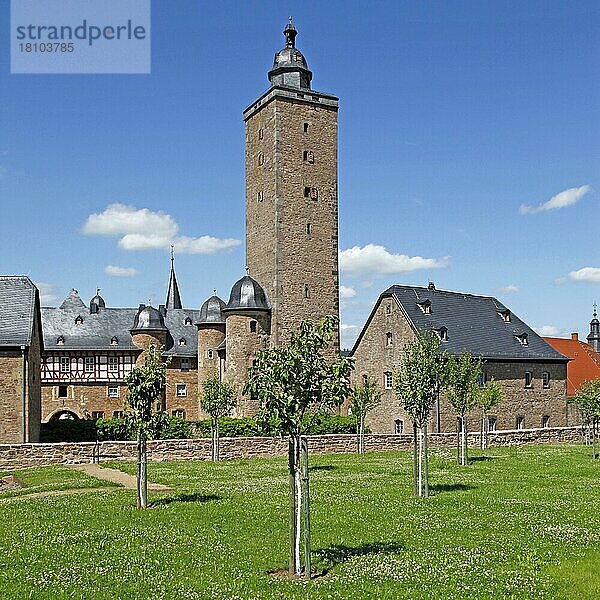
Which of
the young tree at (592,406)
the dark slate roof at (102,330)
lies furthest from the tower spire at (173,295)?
the young tree at (592,406)

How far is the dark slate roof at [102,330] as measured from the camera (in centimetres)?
5694

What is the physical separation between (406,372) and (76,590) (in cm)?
1192

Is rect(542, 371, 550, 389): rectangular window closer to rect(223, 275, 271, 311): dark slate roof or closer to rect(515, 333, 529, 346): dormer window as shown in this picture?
rect(515, 333, 529, 346): dormer window

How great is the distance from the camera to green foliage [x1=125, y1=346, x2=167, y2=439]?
60.4ft

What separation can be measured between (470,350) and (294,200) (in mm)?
13712

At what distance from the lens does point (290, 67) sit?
154ft

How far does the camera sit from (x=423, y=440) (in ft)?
61.3

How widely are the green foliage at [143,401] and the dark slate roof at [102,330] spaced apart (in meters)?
38.5

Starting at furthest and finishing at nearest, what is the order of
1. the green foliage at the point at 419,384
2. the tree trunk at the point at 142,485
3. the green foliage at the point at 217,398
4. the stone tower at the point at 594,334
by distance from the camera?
1. the stone tower at the point at 594,334
2. the green foliage at the point at 217,398
3. the green foliage at the point at 419,384
4. the tree trunk at the point at 142,485

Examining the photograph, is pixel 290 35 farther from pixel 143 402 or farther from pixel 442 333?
pixel 143 402

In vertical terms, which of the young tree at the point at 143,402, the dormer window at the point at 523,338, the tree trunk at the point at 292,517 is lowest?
the tree trunk at the point at 292,517

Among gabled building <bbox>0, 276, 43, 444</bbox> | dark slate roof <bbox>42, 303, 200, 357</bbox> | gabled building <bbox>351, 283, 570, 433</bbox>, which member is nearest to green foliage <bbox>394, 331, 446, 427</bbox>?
gabled building <bbox>0, 276, 43, 444</bbox>

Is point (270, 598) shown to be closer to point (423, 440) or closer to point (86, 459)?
point (423, 440)

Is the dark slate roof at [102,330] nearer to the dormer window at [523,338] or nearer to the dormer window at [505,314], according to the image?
the dormer window at [505,314]
